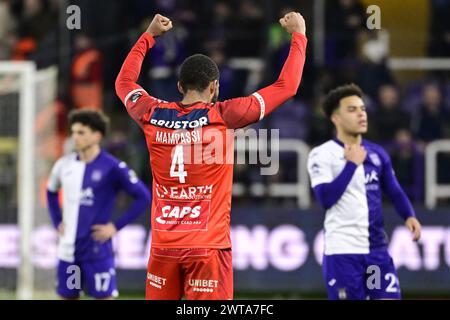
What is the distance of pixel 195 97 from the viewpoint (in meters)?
7.29

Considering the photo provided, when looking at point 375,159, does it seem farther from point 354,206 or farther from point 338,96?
point 338,96

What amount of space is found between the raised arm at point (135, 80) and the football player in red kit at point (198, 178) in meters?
0.21

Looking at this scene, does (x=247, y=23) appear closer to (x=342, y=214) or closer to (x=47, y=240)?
(x=47, y=240)

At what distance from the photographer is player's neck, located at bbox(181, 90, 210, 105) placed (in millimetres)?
7277

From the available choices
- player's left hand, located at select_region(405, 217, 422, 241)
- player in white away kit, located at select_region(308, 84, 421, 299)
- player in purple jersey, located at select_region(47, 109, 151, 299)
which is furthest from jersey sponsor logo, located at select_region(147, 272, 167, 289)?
player in purple jersey, located at select_region(47, 109, 151, 299)

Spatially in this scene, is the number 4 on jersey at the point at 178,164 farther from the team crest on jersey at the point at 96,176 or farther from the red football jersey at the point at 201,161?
the team crest on jersey at the point at 96,176

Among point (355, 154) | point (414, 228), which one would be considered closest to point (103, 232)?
point (355, 154)

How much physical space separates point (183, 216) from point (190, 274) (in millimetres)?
370

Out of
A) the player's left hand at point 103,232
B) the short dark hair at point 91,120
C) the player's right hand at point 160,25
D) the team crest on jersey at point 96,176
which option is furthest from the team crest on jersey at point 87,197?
the player's right hand at point 160,25

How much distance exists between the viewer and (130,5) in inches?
696

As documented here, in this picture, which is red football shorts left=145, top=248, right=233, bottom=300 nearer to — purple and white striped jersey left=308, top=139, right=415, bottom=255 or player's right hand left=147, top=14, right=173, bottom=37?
player's right hand left=147, top=14, right=173, bottom=37

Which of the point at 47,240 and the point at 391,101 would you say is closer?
the point at 47,240

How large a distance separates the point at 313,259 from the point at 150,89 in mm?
3411

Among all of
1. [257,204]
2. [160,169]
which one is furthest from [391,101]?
[160,169]
